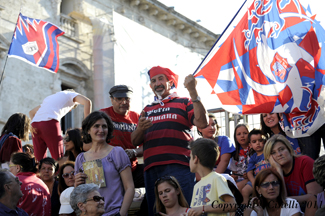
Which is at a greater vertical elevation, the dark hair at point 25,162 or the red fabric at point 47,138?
the red fabric at point 47,138

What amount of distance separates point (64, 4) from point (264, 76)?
1564cm

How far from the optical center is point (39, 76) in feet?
59.9

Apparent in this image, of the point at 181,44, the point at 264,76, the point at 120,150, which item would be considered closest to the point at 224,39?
the point at 264,76

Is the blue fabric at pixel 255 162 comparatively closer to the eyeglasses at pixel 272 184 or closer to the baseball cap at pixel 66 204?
the eyeglasses at pixel 272 184

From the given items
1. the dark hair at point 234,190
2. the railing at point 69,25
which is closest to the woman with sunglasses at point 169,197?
the dark hair at point 234,190

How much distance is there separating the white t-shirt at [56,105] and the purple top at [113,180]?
8.26 ft

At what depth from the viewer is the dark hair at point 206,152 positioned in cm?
455

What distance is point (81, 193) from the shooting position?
4.53 m

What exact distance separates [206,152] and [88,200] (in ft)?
3.69

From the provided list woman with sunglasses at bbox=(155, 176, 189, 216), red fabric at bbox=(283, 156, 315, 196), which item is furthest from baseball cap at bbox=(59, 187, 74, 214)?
red fabric at bbox=(283, 156, 315, 196)

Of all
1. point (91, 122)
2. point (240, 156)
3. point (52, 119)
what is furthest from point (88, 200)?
point (52, 119)

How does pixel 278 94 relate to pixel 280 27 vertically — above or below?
below

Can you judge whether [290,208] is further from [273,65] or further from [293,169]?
[273,65]

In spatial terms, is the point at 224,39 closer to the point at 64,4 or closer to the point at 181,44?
the point at 64,4
